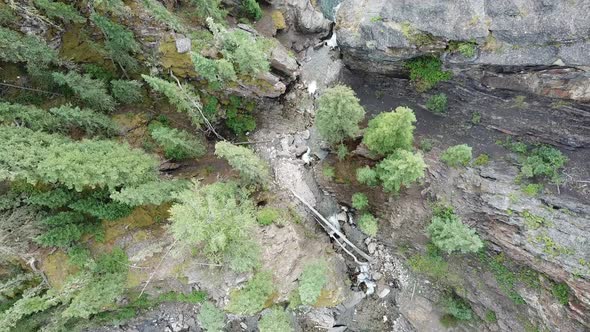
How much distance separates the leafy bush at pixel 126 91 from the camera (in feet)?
73.8

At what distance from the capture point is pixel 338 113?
20.1m

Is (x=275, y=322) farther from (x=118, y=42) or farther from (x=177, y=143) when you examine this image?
(x=118, y=42)

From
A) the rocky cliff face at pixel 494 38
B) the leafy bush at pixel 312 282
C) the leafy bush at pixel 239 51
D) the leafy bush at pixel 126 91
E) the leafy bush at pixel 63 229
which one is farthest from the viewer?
the leafy bush at pixel 126 91

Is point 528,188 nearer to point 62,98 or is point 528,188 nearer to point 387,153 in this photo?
point 387,153

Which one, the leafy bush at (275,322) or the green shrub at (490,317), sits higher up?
the green shrub at (490,317)

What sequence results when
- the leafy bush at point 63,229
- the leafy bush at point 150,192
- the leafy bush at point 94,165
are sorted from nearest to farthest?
the leafy bush at point 94,165 < the leafy bush at point 150,192 < the leafy bush at point 63,229

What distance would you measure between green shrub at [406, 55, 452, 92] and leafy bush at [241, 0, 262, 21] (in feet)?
45.0

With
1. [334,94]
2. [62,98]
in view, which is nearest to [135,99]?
Answer: [62,98]

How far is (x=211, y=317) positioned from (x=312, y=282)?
8050 millimetres

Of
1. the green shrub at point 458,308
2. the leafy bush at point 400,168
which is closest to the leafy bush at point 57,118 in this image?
the leafy bush at point 400,168

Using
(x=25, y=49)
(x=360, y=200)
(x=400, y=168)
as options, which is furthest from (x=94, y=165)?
(x=360, y=200)

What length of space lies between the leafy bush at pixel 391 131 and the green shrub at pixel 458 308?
1267cm

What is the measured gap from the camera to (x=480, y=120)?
75.6ft

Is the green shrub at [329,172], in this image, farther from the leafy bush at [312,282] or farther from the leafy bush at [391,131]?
the leafy bush at [312,282]
